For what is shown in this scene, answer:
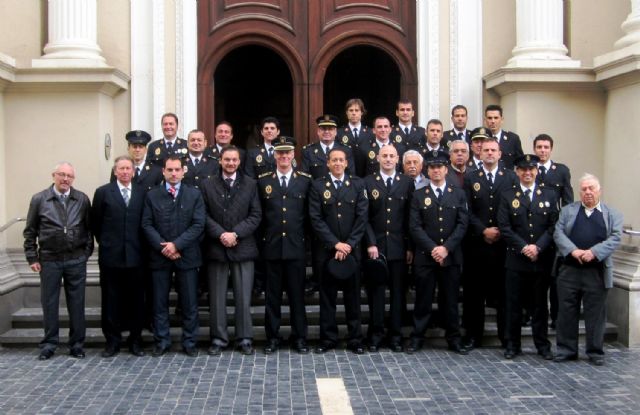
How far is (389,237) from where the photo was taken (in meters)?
8.62

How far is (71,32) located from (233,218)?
129 inches

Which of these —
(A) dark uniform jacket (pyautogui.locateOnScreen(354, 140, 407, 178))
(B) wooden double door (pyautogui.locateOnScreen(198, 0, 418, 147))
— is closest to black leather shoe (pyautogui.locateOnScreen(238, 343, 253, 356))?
(A) dark uniform jacket (pyautogui.locateOnScreen(354, 140, 407, 178))

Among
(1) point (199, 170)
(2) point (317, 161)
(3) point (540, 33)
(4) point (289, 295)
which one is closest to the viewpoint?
(4) point (289, 295)

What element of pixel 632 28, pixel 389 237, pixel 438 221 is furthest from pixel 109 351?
pixel 632 28

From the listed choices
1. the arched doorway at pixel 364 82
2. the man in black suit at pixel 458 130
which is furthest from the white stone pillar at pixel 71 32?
the arched doorway at pixel 364 82

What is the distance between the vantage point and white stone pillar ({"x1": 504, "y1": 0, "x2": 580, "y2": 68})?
10.4 meters

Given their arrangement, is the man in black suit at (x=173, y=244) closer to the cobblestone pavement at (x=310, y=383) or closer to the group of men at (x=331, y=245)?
the group of men at (x=331, y=245)

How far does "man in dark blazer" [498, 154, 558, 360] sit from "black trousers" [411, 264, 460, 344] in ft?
1.55

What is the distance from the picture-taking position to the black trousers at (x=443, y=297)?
853cm

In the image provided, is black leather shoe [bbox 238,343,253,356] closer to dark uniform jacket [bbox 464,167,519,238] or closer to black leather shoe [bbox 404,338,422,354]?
black leather shoe [bbox 404,338,422,354]

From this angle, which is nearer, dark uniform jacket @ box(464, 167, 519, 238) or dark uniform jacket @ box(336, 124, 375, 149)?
dark uniform jacket @ box(464, 167, 519, 238)

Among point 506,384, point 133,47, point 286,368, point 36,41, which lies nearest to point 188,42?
point 133,47

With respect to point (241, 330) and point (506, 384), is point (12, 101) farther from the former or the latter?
point (506, 384)

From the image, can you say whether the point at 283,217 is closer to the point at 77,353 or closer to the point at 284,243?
the point at 284,243
